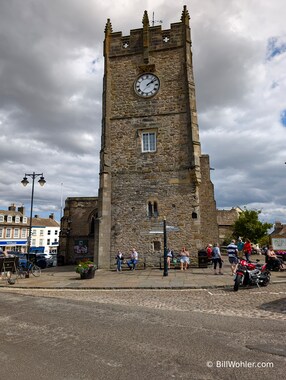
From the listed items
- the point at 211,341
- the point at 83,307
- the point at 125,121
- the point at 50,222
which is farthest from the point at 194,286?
the point at 50,222

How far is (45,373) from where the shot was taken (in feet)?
13.1

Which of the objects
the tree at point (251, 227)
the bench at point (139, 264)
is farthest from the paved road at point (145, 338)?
the tree at point (251, 227)

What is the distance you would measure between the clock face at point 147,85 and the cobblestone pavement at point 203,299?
15131mm

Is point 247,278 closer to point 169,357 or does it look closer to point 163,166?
point 169,357

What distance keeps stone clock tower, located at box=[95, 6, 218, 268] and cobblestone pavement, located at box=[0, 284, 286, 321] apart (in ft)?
25.2

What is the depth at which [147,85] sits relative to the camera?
21.7 m

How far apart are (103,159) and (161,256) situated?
7.90 meters

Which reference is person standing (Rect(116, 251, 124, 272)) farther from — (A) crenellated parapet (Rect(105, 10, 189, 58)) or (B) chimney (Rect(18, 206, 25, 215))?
(B) chimney (Rect(18, 206, 25, 215))

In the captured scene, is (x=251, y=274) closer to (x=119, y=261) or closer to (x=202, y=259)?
(x=202, y=259)

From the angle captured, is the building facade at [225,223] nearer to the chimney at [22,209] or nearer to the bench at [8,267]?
the bench at [8,267]

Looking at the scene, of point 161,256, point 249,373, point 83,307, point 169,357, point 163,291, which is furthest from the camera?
point 161,256

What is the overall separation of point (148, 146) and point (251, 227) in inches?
1060

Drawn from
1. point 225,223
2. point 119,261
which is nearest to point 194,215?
point 119,261

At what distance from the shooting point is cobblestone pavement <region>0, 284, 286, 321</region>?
748 centimetres
